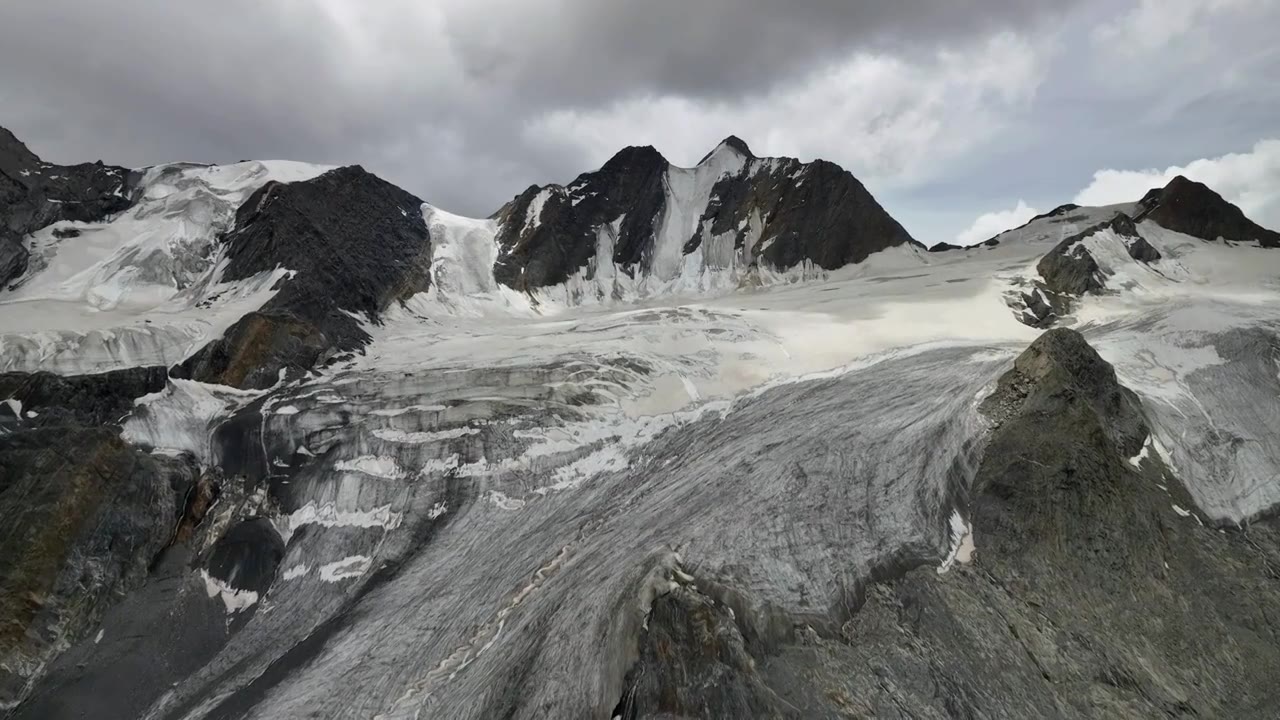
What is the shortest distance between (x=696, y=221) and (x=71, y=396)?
3921 centimetres

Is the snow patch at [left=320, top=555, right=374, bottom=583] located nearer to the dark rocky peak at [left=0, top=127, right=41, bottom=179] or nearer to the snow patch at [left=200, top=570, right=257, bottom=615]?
the snow patch at [left=200, top=570, right=257, bottom=615]

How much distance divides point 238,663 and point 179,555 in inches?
166

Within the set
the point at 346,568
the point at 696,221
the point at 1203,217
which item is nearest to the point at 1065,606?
the point at 346,568

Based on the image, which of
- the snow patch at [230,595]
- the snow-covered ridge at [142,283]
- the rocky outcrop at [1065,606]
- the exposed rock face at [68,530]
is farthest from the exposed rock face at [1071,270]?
the exposed rock face at [68,530]

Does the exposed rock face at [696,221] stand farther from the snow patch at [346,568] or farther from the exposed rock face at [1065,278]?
the snow patch at [346,568]

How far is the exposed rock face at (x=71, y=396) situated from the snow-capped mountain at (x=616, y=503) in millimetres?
95

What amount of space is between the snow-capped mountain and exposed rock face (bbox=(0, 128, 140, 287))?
32 centimetres

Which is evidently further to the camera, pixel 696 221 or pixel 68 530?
pixel 696 221

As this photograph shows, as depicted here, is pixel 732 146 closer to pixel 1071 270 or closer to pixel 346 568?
pixel 1071 270

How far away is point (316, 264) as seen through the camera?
2964cm

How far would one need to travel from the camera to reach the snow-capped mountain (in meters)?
11.6

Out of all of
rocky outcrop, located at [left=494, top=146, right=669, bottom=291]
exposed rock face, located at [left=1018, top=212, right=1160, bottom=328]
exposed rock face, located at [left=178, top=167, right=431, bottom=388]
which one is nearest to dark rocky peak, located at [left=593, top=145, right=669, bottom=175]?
rocky outcrop, located at [left=494, top=146, right=669, bottom=291]

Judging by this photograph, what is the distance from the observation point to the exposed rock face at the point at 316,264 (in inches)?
886

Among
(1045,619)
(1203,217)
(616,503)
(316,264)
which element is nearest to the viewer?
(1045,619)
